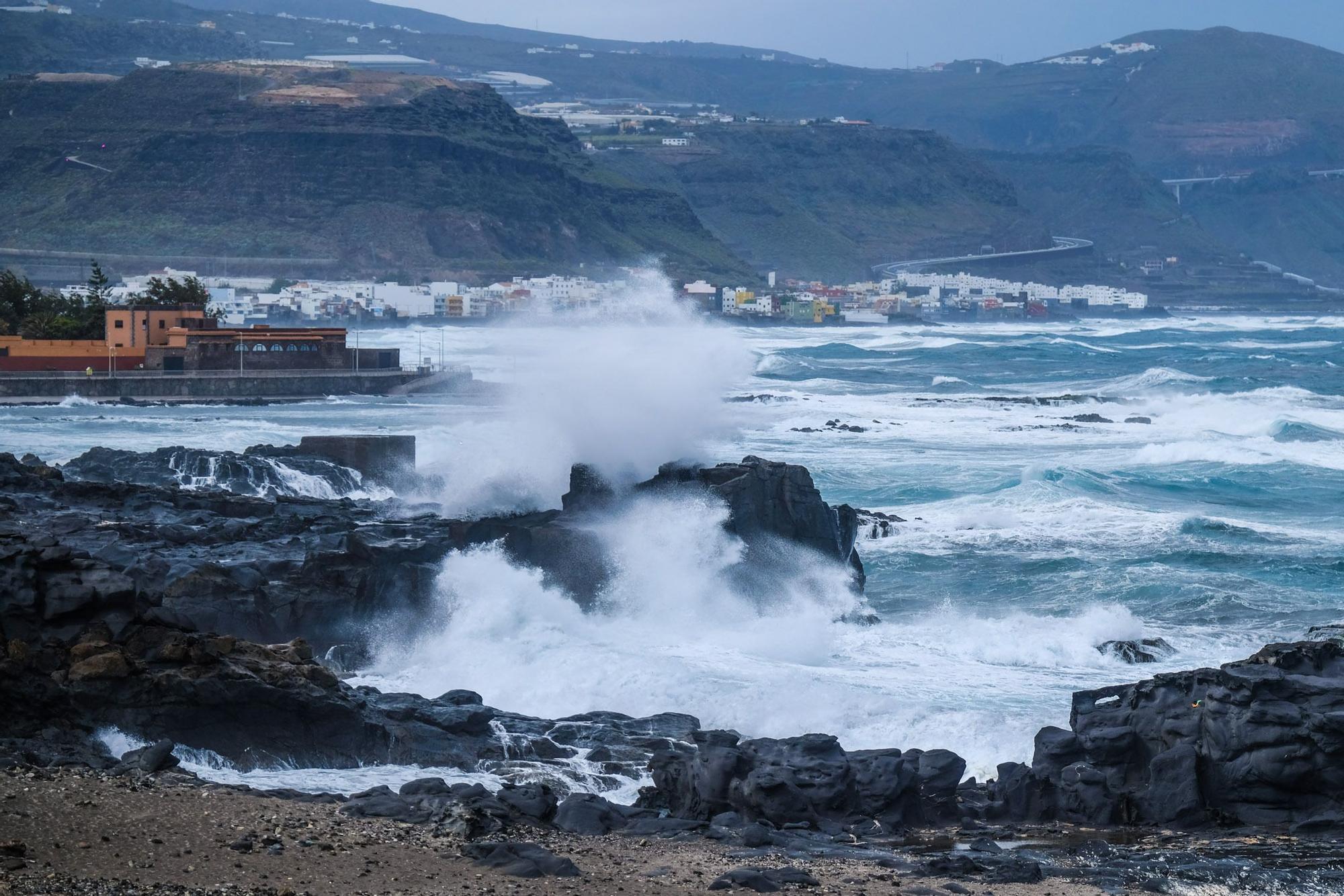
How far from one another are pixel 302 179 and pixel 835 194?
58681 mm

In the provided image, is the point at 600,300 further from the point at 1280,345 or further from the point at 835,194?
the point at 835,194

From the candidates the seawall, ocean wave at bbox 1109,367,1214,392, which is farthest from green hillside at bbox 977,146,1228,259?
the seawall

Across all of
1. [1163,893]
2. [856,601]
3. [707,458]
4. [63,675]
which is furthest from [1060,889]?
[707,458]

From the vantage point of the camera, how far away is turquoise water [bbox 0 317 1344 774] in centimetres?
1345

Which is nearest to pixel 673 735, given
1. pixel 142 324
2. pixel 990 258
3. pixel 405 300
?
pixel 142 324

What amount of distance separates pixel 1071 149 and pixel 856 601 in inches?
7027

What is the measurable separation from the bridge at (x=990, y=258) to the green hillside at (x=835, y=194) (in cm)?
121

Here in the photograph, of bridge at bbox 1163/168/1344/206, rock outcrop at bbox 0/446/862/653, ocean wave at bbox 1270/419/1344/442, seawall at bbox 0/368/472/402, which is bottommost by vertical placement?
seawall at bbox 0/368/472/402

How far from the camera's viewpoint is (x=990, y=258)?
146 meters

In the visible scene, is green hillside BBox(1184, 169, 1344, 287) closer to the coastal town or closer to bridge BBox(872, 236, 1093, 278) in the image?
bridge BBox(872, 236, 1093, 278)

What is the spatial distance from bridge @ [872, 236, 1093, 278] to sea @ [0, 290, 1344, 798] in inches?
3844

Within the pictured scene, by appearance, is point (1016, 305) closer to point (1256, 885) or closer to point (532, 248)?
point (532, 248)

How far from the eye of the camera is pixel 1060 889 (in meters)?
8.78

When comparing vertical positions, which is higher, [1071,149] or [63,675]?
[1071,149]
